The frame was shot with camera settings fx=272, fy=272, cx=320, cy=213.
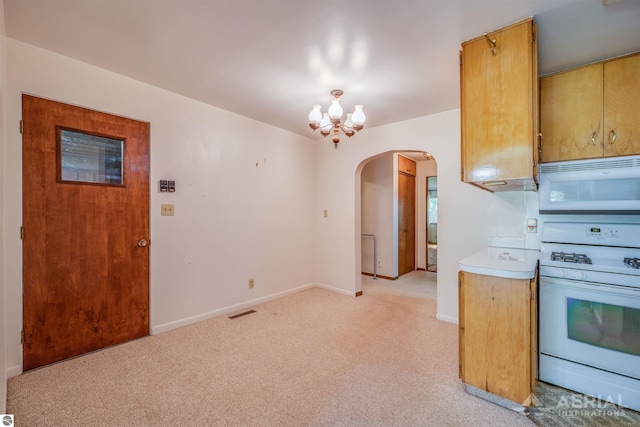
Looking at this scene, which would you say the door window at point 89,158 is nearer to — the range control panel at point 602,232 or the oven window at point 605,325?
the oven window at point 605,325

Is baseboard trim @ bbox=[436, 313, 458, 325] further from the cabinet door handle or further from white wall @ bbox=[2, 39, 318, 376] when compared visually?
the cabinet door handle

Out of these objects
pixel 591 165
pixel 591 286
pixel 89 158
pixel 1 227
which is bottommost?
pixel 591 286

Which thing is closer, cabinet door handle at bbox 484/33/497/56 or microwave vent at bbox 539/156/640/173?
cabinet door handle at bbox 484/33/497/56

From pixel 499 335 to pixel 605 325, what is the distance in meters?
0.70

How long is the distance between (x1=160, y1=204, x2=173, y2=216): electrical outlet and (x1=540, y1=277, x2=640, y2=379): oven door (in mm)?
3335

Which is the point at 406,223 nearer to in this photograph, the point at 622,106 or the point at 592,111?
the point at 592,111

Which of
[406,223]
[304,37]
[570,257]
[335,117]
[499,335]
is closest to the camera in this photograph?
[499,335]

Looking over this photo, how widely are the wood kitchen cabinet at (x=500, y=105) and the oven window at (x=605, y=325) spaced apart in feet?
3.04

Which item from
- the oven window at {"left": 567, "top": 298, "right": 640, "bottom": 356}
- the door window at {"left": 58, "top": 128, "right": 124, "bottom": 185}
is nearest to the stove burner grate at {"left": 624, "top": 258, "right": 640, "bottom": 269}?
the oven window at {"left": 567, "top": 298, "right": 640, "bottom": 356}

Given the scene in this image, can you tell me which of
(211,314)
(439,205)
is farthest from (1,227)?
(439,205)

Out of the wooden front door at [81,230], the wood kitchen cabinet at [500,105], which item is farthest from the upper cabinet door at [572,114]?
the wooden front door at [81,230]

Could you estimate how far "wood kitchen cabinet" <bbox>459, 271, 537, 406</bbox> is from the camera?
1.65m

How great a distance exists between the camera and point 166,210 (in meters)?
2.83

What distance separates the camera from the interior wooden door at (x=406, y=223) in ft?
17.6
